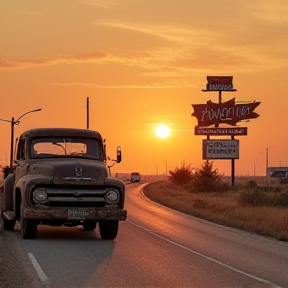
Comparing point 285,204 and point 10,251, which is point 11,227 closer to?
point 10,251

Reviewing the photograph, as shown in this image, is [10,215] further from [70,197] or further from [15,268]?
[15,268]

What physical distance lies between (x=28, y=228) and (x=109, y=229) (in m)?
2.26

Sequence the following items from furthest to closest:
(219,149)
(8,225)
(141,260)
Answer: (219,149) < (8,225) < (141,260)

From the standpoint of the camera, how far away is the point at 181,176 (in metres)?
104

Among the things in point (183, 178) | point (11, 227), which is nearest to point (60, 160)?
point (11, 227)

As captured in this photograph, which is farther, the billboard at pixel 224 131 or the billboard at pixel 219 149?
the billboard at pixel 224 131

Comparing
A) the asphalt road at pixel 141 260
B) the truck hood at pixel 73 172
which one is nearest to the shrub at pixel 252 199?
the asphalt road at pixel 141 260

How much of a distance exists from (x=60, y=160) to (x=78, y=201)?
54.6 inches

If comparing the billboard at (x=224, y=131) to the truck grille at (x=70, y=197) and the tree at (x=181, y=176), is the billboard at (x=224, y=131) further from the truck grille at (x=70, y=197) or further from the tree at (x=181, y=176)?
the truck grille at (x=70, y=197)

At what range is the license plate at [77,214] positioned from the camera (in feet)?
60.3

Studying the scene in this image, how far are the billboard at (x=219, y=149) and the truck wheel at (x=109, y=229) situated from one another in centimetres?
5596

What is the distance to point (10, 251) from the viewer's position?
16.0 m

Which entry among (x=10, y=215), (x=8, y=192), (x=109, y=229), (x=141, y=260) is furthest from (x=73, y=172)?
(x=141, y=260)

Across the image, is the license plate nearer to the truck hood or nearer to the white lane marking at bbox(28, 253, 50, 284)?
the truck hood
